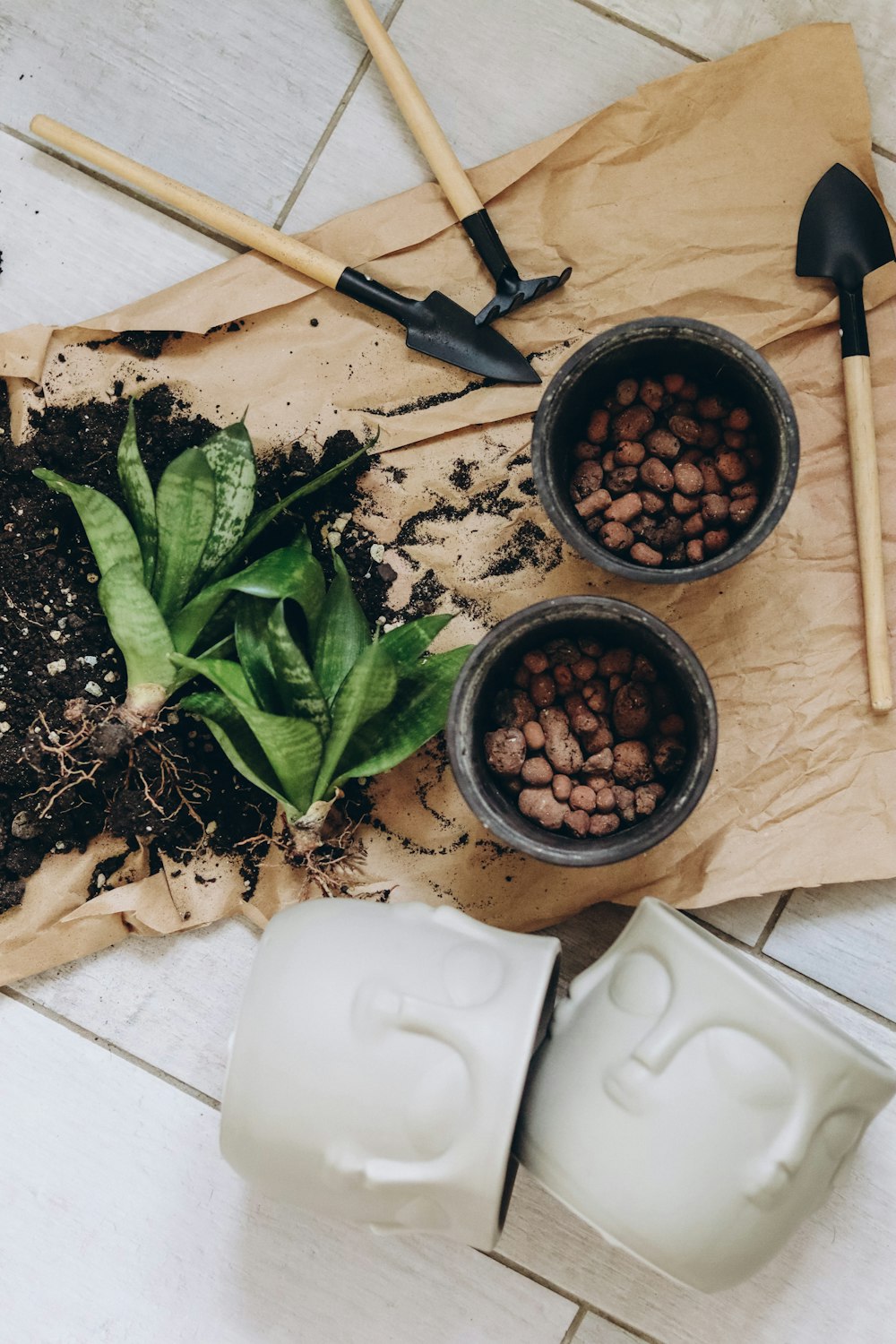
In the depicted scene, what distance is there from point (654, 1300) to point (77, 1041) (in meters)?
0.52

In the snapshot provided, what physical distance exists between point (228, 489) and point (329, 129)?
1.09ft

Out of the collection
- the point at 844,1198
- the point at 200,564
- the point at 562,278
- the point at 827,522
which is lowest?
the point at 844,1198

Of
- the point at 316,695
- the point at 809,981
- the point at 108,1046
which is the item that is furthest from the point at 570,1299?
the point at 316,695

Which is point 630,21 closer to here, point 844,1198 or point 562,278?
point 562,278

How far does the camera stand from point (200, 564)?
780 millimetres

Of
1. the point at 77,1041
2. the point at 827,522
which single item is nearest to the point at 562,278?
the point at 827,522

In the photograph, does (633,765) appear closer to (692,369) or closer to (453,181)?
(692,369)

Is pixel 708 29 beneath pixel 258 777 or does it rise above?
above

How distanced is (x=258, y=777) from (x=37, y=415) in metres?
0.36

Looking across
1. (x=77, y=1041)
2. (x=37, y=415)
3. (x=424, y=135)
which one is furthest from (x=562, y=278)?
(x=77, y=1041)

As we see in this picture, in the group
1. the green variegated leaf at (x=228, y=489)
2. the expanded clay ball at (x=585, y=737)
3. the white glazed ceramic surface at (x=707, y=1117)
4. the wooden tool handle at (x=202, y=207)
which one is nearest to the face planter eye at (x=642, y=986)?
the white glazed ceramic surface at (x=707, y=1117)

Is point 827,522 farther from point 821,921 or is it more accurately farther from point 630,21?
point 630,21

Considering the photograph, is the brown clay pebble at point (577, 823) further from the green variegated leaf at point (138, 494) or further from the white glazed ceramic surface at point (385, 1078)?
the green variegated leaf at point (138, 494)

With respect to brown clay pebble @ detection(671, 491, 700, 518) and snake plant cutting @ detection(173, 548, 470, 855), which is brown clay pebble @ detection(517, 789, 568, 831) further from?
brown clay pebble @ detection(671, 491, 700, 518)
